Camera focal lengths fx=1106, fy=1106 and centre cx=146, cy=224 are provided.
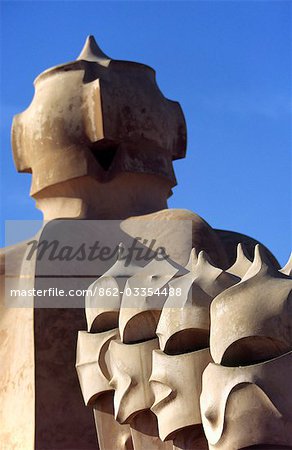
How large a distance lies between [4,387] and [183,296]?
3.41 metres

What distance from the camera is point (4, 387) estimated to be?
10.1 m

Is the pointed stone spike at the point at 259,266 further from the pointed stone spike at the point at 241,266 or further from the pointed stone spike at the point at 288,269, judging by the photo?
the pointed stone spike at the point at 241,266

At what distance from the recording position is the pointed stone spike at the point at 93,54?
11430 millimetres

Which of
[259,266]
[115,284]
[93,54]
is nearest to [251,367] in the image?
[259,266]

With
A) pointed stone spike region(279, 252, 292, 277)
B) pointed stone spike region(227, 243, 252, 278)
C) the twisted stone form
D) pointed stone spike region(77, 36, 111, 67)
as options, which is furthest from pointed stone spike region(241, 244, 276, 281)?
pointed stone spike region(77, 36, 111, 67)

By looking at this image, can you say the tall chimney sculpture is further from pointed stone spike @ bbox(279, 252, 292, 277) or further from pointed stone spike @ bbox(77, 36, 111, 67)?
pointed stone spike @ bbox(279, 252, 292, 277)

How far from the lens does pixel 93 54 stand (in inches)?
458

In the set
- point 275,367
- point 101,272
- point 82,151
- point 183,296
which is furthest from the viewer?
point 82,151

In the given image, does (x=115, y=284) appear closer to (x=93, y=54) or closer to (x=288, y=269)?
(x=288, y=269)

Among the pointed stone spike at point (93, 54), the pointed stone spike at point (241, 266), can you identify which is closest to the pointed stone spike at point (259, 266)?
the pointed stone spike at point (241, 266)

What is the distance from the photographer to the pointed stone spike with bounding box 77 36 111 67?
450 inches

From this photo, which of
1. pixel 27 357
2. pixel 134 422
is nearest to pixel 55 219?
pixel 27 357

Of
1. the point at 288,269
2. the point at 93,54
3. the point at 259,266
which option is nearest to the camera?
the point at 259,266

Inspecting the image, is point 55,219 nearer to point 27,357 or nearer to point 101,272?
point 101,272
